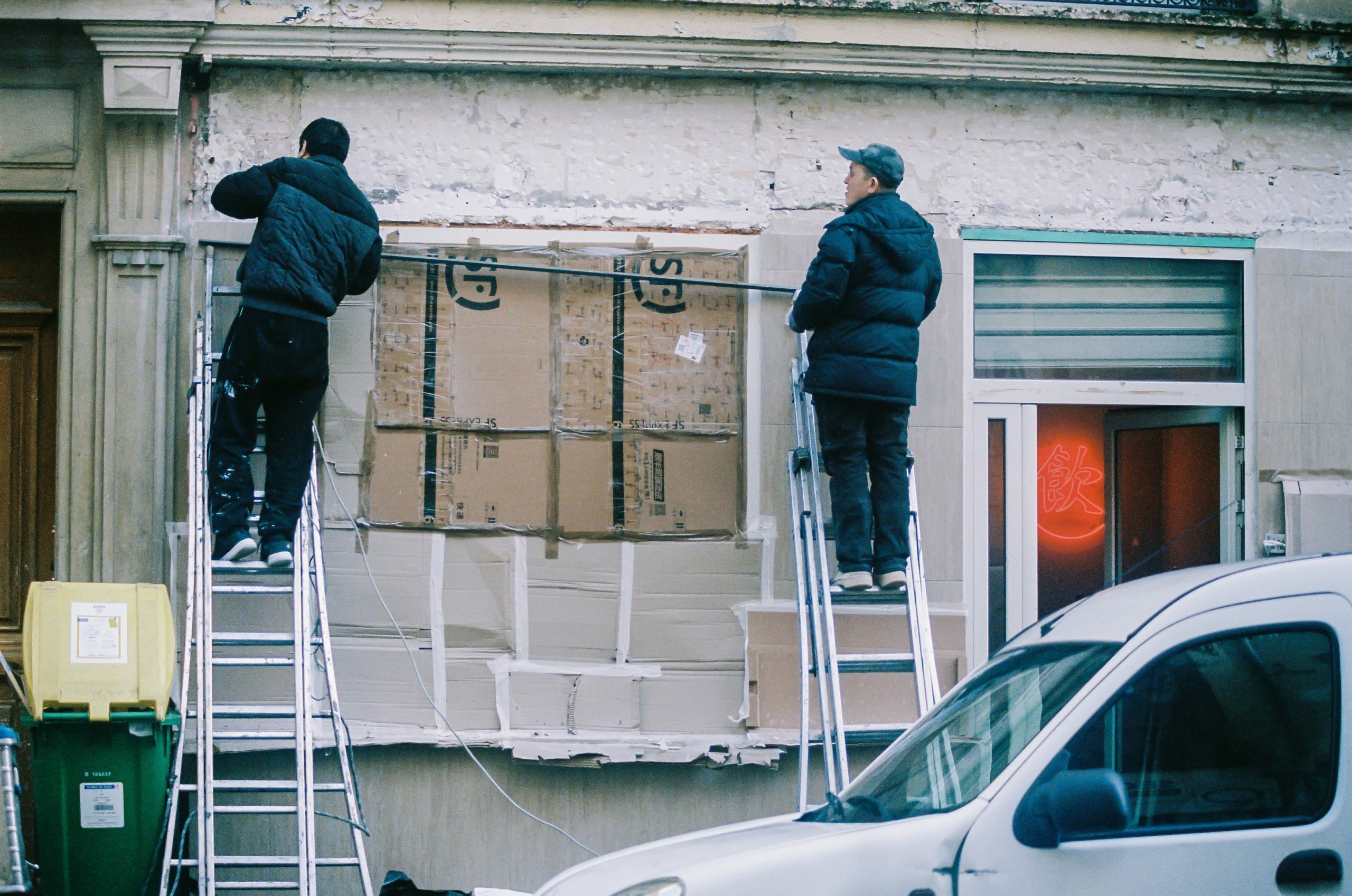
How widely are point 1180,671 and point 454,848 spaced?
3.66 meters

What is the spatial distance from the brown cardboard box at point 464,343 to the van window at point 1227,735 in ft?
11.1

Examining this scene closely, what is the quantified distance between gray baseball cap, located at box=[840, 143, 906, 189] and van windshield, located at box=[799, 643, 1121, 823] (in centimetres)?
241

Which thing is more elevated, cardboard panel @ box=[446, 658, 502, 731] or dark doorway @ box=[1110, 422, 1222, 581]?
dark doorway @ box=[1110, 422, 1222, 581]

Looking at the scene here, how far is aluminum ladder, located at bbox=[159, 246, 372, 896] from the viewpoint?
4574 millimetres

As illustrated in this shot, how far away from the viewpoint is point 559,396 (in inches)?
228

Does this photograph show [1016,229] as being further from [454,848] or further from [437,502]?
[454,848]

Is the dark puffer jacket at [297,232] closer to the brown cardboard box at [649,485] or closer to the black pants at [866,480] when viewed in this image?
the brown cardboard box at [649,485]

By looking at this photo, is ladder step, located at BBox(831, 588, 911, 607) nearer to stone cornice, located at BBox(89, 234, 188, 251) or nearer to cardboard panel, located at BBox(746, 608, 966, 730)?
cardboard panel, located at BBox(746, 608, 966, 730)

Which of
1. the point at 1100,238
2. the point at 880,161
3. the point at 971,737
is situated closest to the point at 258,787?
the point at 971,737

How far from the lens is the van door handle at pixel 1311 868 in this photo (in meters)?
2.90

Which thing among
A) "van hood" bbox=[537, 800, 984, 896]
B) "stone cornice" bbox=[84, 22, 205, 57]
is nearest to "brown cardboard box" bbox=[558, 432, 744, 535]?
"stone cornice" bbox=[84, 22, 205, 57]

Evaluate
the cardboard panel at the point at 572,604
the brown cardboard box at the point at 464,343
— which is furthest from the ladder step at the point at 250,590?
the cardboard panel at the point at 572,604

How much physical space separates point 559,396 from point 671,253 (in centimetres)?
90

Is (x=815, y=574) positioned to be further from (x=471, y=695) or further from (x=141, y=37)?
(x=141, y=37)
